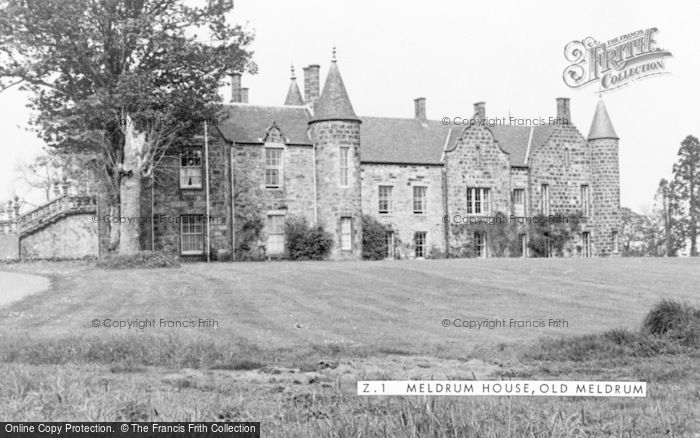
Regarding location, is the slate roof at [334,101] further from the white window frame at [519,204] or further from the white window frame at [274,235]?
the white window frame at [519,204]

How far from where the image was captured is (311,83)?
145 feet

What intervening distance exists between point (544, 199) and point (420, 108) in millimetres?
8387

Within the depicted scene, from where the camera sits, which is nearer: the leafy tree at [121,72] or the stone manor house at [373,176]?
the leafy tree at [121,72]

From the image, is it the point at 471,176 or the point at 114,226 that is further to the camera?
the point at 471,176

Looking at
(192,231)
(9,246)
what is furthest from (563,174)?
(9,246)

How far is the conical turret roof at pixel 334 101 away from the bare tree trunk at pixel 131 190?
10050 mm

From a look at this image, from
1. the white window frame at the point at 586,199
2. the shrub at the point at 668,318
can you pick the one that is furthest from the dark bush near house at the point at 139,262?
the white window frame at the point at 586,199

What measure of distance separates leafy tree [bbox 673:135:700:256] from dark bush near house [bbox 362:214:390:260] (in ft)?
69.1

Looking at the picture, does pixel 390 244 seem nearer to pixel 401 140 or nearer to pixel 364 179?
pixel 364 179

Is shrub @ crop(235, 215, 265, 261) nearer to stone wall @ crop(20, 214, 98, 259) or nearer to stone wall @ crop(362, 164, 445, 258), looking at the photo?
stone wall @ crop(362, 164, 445, 258)

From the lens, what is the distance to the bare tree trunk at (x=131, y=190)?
104 ft

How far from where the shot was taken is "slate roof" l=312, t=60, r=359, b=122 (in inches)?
1567

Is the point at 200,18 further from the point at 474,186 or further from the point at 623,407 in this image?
the point at 623,407

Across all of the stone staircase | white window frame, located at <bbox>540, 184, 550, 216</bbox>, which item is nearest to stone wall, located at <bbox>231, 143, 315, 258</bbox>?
the stone staircase
